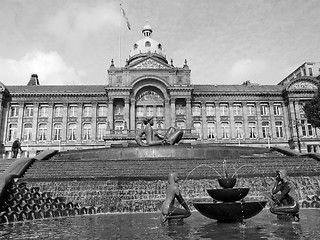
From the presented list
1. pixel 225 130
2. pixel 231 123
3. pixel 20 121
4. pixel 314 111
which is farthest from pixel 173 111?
pixel 20 121

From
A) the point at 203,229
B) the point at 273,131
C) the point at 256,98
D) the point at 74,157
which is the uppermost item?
the point at 256,98

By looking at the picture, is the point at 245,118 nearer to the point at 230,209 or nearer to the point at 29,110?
the point at 29,110

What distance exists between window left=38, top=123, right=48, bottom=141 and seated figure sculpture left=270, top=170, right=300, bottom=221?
56.5m

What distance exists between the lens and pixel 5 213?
1111 cm

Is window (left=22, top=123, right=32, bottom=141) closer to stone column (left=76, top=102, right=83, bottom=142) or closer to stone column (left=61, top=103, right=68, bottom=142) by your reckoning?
stone column (left=61, top=103, right=68, bottom=142)

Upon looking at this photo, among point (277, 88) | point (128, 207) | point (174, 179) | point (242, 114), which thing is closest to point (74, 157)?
point (128, 207)

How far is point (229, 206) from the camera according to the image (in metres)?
8.24

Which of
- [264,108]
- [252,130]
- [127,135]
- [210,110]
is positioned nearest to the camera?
[127,135]

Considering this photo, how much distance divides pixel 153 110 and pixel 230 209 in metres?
51.7

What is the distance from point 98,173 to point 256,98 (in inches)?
2042

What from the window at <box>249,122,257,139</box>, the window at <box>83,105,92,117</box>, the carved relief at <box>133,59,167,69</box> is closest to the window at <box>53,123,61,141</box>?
the window at <box>83,105,92,117</box>

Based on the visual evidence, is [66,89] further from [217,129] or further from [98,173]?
[98,173]

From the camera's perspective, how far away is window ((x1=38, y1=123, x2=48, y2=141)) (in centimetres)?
5953

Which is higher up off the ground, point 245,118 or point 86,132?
point 245,118
